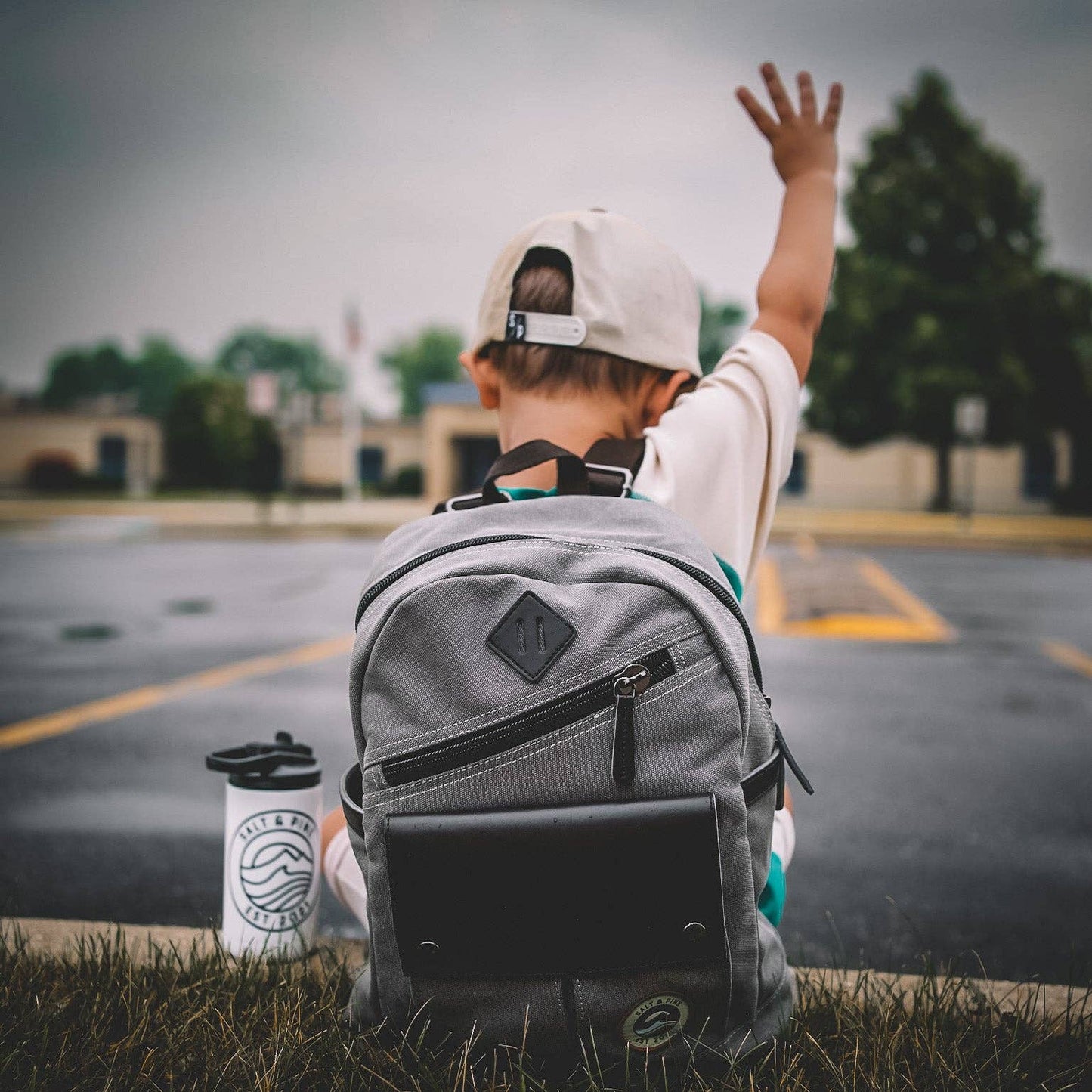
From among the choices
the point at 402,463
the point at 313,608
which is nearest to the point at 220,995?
the point at 313,608

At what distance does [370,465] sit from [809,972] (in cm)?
5617

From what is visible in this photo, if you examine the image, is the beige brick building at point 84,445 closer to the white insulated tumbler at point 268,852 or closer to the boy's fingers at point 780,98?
the white insulated tumbler at point 268,852

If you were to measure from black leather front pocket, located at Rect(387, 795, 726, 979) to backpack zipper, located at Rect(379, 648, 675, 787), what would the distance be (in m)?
0.07

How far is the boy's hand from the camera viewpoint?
6.44ft

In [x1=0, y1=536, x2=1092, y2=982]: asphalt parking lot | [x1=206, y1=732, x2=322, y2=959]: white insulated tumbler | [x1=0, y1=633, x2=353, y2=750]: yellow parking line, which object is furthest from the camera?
[x1=0, y1=633, x2=353, y2=750]: yellow parking line

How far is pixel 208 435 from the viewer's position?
4812cm

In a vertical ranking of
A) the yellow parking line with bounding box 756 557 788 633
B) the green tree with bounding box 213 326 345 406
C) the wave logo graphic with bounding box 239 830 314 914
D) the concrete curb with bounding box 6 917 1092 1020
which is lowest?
the yellow parking line with bounding box 756 557 788 633

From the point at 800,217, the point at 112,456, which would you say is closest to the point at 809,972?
the point at 800,217

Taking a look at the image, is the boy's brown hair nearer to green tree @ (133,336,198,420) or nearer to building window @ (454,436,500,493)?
building window @ (454,436,500,493)

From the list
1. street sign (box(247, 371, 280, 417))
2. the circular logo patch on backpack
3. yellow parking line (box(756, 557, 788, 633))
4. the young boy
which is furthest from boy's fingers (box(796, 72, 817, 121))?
street sign (box(247, 371, 280, 417))

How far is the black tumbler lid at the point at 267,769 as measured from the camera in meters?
2.14

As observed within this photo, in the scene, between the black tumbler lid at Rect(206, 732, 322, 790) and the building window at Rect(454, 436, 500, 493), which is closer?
the black tumbler lid at Rect(206, 732, 322, 790)

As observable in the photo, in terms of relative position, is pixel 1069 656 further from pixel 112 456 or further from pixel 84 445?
pixel 112 456

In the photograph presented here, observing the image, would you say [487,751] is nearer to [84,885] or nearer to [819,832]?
[84,885]
